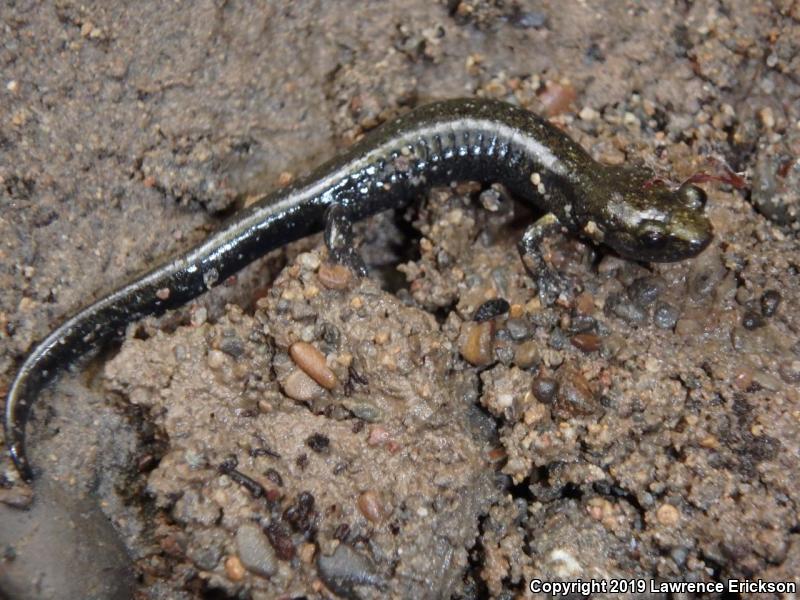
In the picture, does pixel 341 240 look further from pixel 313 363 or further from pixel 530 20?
pixel 530 20

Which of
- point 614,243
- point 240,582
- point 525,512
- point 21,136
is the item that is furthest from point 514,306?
point 21,136

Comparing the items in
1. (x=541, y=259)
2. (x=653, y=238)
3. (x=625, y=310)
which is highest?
(x=653, y=238)

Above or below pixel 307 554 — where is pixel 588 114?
above

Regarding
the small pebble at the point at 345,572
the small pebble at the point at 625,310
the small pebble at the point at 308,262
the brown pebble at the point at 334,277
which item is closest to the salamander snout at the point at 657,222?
the small pebble at the point at 625,310

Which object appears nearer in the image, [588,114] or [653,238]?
[653,238]

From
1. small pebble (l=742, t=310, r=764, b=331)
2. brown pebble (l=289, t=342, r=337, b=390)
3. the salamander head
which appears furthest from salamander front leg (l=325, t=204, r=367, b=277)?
small pebble (l=742, t=310, r=764, b=331)

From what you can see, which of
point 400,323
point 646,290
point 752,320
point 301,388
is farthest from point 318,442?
point 752,320

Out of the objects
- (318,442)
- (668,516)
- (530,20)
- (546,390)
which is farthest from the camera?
(530,20)
